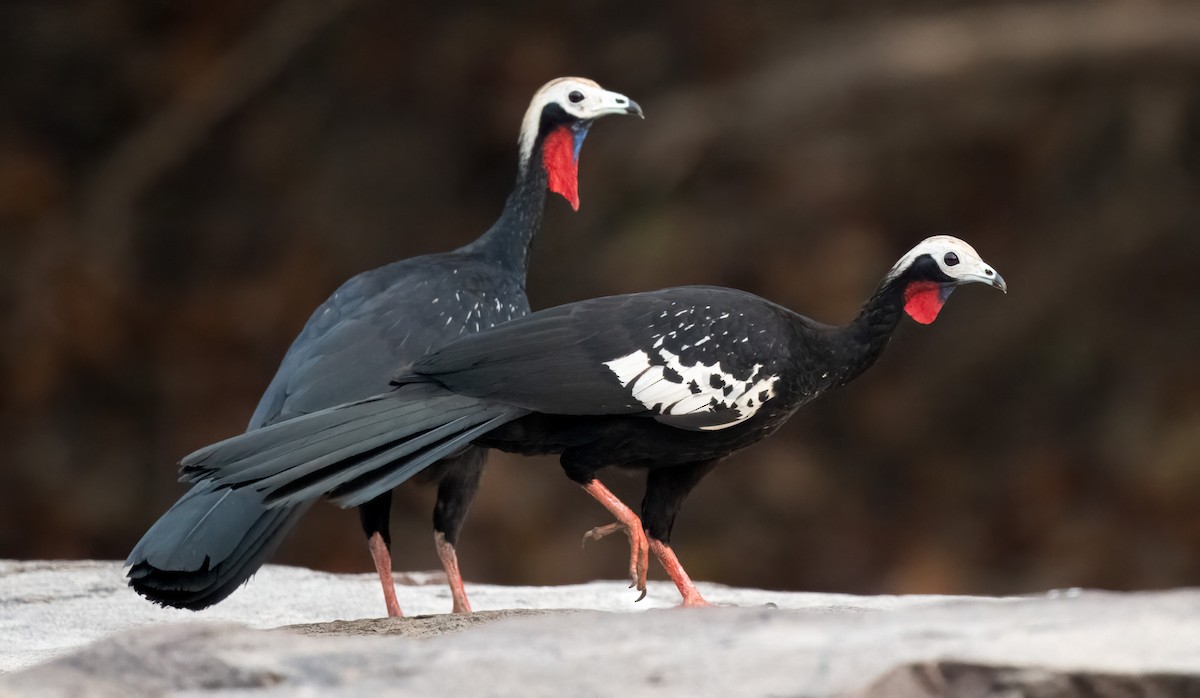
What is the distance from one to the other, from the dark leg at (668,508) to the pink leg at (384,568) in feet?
2.34

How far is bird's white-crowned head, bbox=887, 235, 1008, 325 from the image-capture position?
3.34 m

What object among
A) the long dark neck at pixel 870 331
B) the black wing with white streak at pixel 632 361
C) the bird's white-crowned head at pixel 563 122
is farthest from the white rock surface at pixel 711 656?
the bird's white-crowned head at pixel 563 122

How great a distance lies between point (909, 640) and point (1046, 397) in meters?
6.22

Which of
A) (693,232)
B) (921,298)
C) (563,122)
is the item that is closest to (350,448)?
(921,298)

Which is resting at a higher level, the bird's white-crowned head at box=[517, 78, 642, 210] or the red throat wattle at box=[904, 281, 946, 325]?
the bird's white-crowned head at box=[517, 78, 642, 210]

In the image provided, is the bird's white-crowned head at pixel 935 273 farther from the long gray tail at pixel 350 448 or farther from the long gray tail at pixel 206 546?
the long gray tail at pixel 206 546

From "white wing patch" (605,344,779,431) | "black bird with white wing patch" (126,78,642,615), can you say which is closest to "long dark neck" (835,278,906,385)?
"white wing patch" (605,344,779,431)

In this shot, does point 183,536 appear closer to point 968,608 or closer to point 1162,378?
point 968,608

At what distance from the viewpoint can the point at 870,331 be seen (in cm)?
337

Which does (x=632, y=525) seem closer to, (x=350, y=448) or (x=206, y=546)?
(x=350, y=448)

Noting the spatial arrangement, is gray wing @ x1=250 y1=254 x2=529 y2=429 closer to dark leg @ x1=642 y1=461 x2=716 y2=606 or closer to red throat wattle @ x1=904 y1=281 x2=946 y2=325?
dark leg @ x1=642 y1=461 x2=716 y2=606

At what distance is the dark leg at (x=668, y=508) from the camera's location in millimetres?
3318

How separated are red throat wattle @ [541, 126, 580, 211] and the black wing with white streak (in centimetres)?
101

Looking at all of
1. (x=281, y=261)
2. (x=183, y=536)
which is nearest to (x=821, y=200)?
(x=281, y=261)
